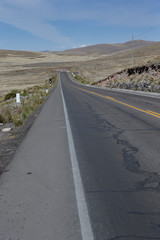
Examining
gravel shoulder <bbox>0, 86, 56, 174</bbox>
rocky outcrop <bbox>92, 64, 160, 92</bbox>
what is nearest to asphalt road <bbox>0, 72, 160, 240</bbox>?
gravel shoulder <bbox>0, 86, 56, 174</bbox>

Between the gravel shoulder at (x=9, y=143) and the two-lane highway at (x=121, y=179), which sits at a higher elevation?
the two-lane highway at (x=121, y=179)

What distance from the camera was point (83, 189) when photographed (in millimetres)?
4688

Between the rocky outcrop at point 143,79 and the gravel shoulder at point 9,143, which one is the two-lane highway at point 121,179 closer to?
the gravel shoulder at point 9,143

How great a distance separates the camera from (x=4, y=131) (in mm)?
10609

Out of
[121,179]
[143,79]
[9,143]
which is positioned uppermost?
[143,79]

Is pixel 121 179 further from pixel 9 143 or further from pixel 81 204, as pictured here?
pixel 9 143

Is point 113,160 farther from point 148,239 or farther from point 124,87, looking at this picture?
point 124,87

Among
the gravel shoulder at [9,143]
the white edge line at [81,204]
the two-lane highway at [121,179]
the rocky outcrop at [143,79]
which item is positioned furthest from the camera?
the rocky outcrop at [143,79]

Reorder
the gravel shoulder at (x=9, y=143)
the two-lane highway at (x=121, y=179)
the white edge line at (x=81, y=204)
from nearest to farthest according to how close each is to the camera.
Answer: the white edge line at (x=81, y=204) → the two-lane highway at (x=121, y=179) → the gravel shoulder at (x=9, y=143)

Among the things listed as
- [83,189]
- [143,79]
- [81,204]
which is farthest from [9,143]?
[143,79]

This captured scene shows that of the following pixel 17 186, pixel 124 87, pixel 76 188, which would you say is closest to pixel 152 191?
pixel 76 188

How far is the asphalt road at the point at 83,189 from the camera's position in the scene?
3428 millimetres

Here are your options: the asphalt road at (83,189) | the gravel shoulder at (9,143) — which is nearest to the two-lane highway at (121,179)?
the asphalt road at (83,189)

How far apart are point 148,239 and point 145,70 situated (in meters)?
39.3
